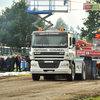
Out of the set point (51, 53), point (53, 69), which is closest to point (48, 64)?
point (53, 69)

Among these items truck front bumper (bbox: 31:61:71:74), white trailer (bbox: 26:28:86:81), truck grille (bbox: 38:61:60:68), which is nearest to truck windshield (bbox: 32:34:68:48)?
white trailer (bbox: 26:28:86:81)

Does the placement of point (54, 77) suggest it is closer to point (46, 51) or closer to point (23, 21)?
point (46, 51)

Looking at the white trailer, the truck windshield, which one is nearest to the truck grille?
the white trailer

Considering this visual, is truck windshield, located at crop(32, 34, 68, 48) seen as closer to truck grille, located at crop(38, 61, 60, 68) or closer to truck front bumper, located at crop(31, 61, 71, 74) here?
truck grille, located at crop(38, 61, 60, 68)

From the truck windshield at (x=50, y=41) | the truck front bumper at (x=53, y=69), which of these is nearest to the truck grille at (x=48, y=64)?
the truck front bumper at (x=53, y=69)

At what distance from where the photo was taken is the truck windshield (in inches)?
732

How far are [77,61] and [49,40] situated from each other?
9.05 feet

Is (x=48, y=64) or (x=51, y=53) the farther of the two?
(x=48, y=64)

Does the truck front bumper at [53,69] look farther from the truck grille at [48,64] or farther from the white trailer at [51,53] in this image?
the truck grille at [48,64]

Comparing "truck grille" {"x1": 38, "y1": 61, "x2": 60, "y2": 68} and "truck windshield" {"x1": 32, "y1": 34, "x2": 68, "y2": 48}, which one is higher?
"truck windshield" {"x1": 32, "y1": 34, "x2": 68, "y2": 48}

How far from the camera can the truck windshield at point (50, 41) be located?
18.6 meters

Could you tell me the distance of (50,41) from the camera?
18.7 meters

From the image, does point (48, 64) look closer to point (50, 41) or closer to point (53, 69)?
point (53, 69)

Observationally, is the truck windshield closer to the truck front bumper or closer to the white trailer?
the white trailer
